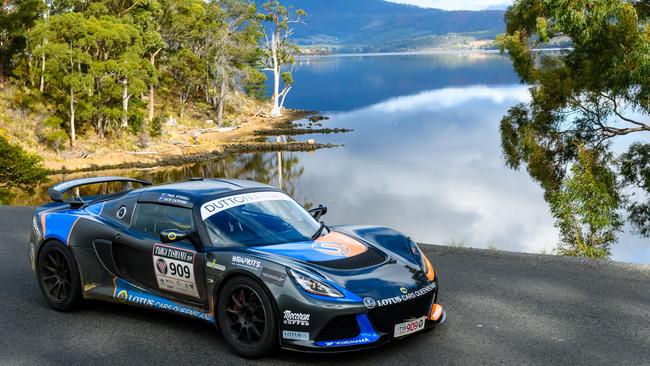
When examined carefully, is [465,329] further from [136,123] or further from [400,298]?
[136,123]

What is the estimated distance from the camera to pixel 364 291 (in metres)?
5.96

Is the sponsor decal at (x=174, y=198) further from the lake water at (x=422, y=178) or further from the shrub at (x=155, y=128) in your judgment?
the shrub at (x=155, y=128)

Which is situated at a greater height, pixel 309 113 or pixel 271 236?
pixel 271 236

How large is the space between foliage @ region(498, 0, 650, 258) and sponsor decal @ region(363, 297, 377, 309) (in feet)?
46.1

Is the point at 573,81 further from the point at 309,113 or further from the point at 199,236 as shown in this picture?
the point at 309,113

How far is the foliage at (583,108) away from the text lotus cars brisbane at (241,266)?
44.0 ft

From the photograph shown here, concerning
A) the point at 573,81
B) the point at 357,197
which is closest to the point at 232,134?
the point at 357,197

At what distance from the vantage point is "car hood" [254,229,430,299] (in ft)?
19.9

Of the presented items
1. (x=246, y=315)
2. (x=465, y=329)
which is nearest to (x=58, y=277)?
(x=246, y=315)

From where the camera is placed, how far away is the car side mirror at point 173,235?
6496mm

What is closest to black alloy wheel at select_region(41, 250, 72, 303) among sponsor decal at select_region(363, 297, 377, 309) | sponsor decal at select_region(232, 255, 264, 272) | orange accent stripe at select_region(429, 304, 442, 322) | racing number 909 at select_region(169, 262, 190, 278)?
racing number 909 at select_region(169, 262, 190, 278)

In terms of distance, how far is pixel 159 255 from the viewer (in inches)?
271

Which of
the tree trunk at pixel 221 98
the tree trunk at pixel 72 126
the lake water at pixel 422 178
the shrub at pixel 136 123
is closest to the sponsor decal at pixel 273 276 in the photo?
the lake water at pixel 422 178

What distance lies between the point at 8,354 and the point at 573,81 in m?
22.2
